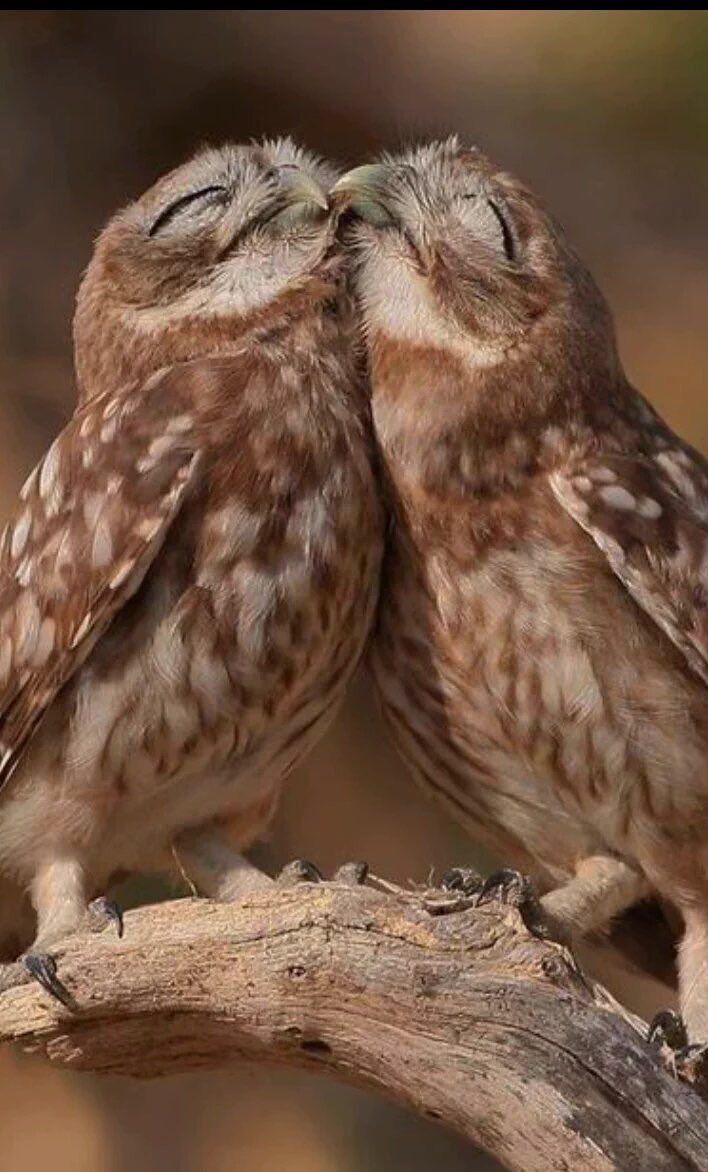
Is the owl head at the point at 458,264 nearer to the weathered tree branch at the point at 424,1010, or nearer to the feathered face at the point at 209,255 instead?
the feathered face at the point at 209,255

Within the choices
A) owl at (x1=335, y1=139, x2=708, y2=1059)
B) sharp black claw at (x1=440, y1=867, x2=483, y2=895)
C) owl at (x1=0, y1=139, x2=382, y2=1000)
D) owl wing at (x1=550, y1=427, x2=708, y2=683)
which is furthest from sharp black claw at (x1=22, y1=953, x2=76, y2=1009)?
owl wing at (x1=550, y1=427, x2=708, y2=683)

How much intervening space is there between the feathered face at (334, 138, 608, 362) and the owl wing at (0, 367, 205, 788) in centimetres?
29

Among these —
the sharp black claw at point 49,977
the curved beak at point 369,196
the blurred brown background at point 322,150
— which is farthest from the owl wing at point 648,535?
the blurred brown background at point 322,150

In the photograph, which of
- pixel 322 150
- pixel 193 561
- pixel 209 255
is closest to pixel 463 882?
pixel 193 561

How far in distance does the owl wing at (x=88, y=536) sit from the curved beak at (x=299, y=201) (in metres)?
0.24

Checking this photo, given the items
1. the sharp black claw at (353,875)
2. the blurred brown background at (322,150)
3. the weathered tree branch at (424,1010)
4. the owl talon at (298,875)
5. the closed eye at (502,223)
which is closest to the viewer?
the weathered tree branch at (424,1010)

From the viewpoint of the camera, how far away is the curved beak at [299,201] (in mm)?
3184

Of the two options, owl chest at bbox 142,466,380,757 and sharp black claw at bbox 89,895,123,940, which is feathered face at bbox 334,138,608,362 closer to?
owl chest at bbox 142,466,380,757

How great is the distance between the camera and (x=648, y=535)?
312 cm

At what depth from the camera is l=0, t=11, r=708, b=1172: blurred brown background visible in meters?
5.74

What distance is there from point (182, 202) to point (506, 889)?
1055 millimetres

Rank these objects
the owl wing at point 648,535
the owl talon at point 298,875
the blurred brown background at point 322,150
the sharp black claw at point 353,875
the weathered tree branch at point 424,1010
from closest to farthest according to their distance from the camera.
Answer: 1. the weathered tree branch at point 424,1010
2. the sharp black claw at point 353,875
3. the owl talon at point 298,875
4. the owl wing at point 648,535
5. the blurred brown background at point 322,150

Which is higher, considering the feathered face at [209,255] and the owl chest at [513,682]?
the feathered face at [209,255]

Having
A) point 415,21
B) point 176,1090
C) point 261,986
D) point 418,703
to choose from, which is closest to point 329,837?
point 176,1090
